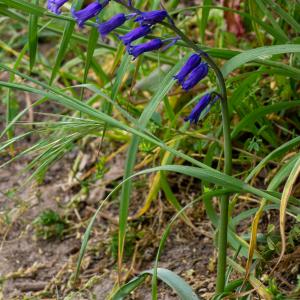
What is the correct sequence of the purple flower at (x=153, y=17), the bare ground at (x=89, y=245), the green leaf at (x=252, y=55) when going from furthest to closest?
Result: the bare ground at (x=89, y=245) < the green leaf at (x=252, y=55) < the purple flower at (x=153, y=17)

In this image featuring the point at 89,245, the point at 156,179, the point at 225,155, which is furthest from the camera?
the point at 89,245

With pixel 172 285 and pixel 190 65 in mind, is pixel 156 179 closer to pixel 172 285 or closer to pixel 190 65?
pixel 172 285

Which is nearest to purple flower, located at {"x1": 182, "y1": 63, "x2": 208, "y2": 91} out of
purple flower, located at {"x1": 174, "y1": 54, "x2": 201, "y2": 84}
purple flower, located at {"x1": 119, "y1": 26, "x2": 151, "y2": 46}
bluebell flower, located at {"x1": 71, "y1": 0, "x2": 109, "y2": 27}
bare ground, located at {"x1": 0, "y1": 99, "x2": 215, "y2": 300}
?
purple flower, located at {"x1": 174, "y1": 54, "x2": 201, "y2": 84}

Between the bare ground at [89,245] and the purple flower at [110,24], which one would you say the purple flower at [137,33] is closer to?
the purple flower at [110,24]

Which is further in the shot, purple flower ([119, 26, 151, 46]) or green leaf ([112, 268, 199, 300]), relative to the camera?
green leaf ([112, 268, 199, 300])

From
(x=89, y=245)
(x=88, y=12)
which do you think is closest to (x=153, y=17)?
(x=88, y=12)

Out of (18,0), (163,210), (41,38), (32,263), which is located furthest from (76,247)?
(41,38)

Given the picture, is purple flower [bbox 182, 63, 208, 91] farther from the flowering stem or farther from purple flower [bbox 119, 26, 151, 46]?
purple flower [bbox 119, 26, 151, 46]

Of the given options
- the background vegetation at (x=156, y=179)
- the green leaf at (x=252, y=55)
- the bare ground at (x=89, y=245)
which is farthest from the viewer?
the bare ground at (x=89, y=245)

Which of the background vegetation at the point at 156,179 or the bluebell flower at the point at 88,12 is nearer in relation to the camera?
the bluebell flower at the point at 88,12

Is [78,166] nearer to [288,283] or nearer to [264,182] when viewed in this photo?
[264,182]

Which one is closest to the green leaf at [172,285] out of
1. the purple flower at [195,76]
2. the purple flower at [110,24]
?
the purple flower at [195,76]
